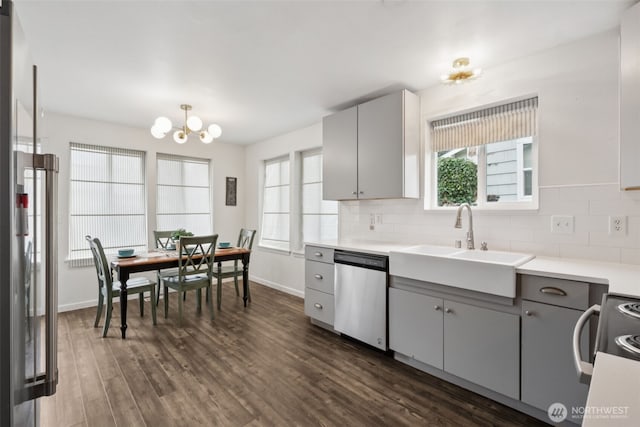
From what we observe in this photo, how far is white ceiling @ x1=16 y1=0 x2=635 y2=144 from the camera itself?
5.88 ft

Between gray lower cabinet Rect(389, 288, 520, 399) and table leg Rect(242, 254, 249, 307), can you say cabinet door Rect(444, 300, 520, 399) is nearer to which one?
gray lower cabinet Rect(389, 288, 520, 399)

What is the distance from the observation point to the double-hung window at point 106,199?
3.84 m

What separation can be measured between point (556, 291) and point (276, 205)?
156 inches

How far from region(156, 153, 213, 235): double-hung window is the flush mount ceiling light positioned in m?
4.00

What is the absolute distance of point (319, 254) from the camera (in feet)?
10.3

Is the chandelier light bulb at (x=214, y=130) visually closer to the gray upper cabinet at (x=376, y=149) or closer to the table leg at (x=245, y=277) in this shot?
the gray upper cabinet at (x=376, y=149)

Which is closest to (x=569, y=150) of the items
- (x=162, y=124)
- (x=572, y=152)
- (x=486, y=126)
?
(x=572, y=152)

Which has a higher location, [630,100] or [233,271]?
[630,100]

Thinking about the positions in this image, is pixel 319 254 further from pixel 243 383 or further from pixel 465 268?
pixel 465 268

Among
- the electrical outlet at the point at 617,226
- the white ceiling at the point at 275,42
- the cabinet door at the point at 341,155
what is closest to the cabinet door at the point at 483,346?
the electrical outlet at the point at 617,226

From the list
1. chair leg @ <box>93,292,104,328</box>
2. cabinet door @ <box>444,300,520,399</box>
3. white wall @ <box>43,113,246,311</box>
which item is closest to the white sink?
cabinet door @ <box>444,300,520,399</box>

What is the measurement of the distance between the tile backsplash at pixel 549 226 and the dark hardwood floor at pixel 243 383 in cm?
114

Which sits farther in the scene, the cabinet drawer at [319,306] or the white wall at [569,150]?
the cabinet drawer at [319,306]

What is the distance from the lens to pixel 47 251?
867 mm
